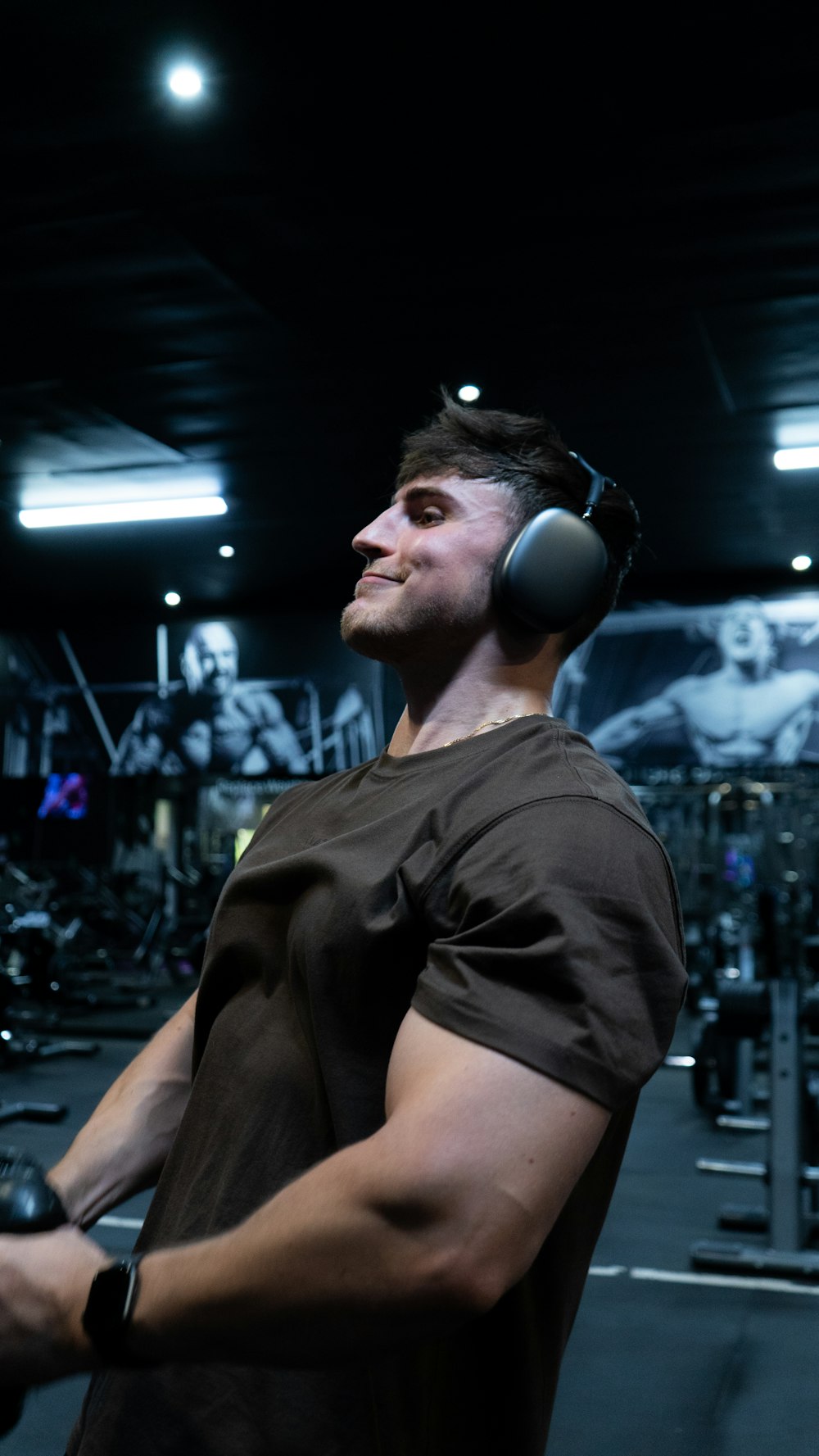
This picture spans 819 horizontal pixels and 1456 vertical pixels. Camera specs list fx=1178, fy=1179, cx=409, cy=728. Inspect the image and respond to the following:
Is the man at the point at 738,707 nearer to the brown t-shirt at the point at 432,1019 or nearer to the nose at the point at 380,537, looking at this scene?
the nose at the point at 380,537

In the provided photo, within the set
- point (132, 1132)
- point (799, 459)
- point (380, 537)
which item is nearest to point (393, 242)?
point (799, 459)

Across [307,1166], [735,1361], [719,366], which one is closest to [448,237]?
[719,366]

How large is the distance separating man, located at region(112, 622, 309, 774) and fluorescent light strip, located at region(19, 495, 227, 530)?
234 cm

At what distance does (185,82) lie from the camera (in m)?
3.23

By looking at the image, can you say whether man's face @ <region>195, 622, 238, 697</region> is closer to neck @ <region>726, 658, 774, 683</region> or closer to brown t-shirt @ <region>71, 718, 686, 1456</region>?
neck @ <region>726, 658, 774, 683</region>

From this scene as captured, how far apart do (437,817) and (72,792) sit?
9950 mm

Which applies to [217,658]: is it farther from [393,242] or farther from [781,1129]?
[781,1129]

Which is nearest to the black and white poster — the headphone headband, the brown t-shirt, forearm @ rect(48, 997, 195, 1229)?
the headphone headband

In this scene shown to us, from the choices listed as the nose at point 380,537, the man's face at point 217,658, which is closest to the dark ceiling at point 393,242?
the nose at point 380,537

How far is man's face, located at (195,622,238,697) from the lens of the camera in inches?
383

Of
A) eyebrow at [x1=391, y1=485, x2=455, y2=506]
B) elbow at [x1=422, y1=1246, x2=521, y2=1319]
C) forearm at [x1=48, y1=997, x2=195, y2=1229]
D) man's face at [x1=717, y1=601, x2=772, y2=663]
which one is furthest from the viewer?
man's face at [x1=717, y1=601, x2=772, y2=663]

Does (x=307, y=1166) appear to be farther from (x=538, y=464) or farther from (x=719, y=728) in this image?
(x=719, y=728)

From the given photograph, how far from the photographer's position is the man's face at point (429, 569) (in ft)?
3.76

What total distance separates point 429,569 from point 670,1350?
2.52 metres
